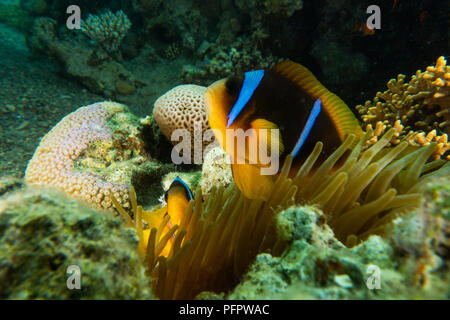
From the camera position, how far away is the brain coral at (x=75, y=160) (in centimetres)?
237

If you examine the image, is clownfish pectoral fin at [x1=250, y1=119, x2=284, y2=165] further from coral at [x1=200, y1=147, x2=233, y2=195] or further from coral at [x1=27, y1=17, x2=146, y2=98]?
coral at [x1=27, y1=17, x2=146, y2=98]

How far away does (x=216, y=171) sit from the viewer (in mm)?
2328

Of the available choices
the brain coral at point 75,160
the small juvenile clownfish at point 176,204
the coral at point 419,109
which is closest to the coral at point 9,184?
the brain coral at point 75,160

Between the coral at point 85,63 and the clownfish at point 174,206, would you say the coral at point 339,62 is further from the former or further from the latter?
A: the coral at point 85,63

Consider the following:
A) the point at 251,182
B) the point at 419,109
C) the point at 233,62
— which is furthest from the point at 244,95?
the point at 233,62

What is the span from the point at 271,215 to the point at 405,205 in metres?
0.71

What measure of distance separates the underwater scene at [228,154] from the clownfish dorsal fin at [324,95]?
0.01 m

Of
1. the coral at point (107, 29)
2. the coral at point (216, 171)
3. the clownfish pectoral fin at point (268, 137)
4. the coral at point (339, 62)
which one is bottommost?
the coral at point (216, 171)

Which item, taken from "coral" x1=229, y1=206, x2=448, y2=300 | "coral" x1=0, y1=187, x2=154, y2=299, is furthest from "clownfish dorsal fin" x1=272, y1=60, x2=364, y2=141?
"coral" x1=0, y1=187, x2=154, y2=299

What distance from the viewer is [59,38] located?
6156 millimetres

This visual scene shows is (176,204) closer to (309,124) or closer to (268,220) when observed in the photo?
(268,220)
